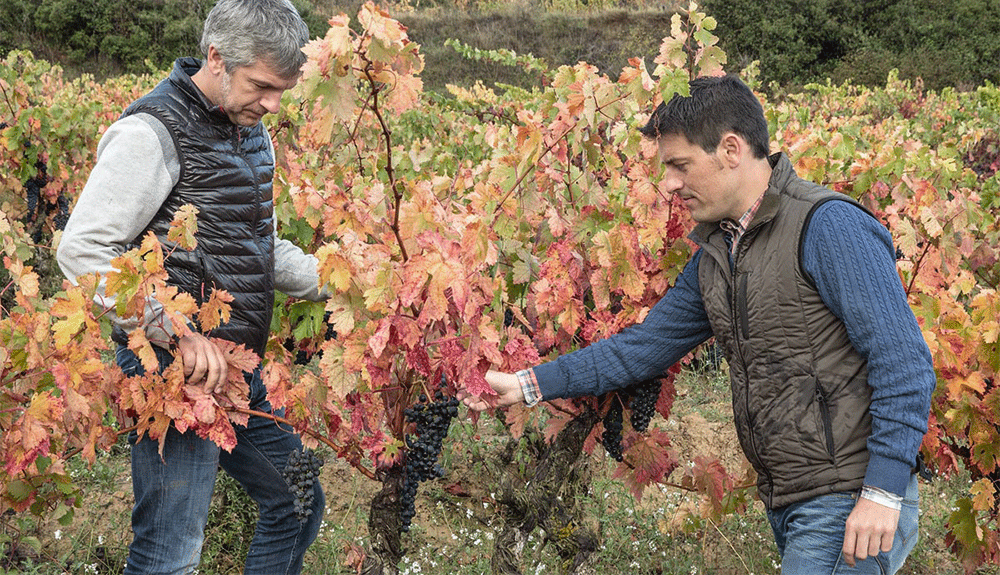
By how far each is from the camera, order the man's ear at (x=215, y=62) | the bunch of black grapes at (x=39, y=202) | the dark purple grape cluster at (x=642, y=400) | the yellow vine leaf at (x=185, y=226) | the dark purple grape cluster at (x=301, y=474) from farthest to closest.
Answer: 1. the bunch of black grapes at (x=39, y=202)
2. the dark purple grape cluster at (x=642, y=400)
3. the dark purple grape cluster at (x=301, y=474)
4. the man's ear at (x=215, y=62)
5. the yellow vine leaf at (x=185, y=226)

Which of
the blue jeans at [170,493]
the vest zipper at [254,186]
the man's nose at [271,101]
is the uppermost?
the man's nose at [271,101]

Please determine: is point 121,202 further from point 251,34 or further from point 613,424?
point 613,424

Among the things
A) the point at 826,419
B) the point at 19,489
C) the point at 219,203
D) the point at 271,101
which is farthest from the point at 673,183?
the point at 19,489

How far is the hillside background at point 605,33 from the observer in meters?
20.8

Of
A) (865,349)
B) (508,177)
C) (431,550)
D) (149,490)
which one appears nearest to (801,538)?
(865,349)

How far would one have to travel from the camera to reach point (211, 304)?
2150mm

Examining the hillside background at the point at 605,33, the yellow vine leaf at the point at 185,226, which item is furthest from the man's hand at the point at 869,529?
the hillside background at the point at 605,33

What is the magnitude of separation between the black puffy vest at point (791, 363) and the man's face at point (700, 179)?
0.09 m

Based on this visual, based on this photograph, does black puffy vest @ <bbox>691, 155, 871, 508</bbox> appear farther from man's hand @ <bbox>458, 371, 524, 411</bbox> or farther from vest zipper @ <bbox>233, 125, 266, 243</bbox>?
vest zipper @ <bbox>233, 125, 266, 243</bbox>

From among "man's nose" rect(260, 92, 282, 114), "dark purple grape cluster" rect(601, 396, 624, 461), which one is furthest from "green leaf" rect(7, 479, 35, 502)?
"dark purple grape cluster" rect(601, 396, 624, 461)

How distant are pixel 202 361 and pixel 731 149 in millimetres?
1370

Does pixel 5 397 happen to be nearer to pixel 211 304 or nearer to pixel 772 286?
pixel 211 304

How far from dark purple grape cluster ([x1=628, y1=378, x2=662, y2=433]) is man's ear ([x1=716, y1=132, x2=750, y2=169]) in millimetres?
719

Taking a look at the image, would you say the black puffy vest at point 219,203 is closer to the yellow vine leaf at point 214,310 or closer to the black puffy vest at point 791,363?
the yellow vine leaf at point 214,310
